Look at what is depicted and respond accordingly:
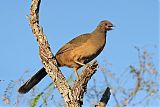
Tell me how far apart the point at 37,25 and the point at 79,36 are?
2354 mm

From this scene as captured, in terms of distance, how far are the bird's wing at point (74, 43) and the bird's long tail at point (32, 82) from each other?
816 mm

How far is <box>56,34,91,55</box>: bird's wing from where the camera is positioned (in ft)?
22.1

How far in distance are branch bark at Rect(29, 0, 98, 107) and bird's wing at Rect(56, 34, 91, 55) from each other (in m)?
2.03

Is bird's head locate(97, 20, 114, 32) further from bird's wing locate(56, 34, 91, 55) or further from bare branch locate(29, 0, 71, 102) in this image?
bare branch locate(29, 0, 71, 102)

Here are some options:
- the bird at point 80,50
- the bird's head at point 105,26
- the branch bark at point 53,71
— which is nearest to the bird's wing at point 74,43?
the bird at point 80,50

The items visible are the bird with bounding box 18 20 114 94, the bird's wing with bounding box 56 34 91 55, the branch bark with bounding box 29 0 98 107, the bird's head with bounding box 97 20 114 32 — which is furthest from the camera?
the bird's head with bounding box 97 20 114 32

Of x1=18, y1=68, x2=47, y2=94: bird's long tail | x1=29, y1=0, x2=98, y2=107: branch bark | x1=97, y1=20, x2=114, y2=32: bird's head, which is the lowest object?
x1=29, y1=0, x2=98, y2=107: branch bark

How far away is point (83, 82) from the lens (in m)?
4.67

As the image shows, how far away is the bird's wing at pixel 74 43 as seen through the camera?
22.1ft

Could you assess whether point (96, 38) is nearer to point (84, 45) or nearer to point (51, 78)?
point (84, 45)

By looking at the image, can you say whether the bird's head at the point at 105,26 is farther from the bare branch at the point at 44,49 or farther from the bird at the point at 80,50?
the bare branch at the point at 44,49

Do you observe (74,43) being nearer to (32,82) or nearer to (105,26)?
(105,26)

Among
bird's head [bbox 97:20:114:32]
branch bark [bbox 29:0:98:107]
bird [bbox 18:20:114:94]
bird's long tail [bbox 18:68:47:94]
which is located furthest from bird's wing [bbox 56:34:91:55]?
branch bark [bbox 29:0:98:107]

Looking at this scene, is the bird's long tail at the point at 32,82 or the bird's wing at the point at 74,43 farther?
the bird's wing at the point at 74,43
